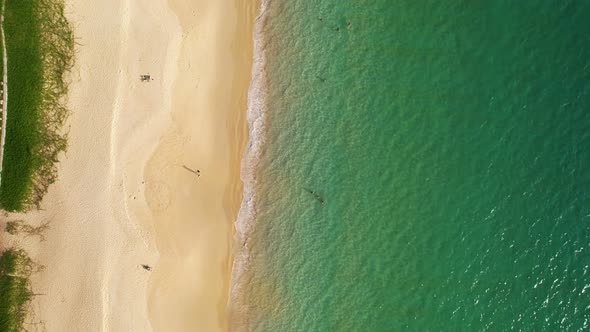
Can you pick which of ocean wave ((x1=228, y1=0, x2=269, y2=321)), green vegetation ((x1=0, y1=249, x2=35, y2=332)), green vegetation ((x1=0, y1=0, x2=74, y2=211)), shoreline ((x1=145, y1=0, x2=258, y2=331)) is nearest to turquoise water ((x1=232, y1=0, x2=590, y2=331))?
ocean wave ((x1=228, y1=0, x2=269, y2=321))

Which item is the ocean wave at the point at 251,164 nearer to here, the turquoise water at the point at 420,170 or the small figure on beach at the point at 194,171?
the turquoise water at the point at 420,170

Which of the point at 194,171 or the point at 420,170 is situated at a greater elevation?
the point at 420,170

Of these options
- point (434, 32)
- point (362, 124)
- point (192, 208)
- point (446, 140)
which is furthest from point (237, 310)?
point (434, 32)

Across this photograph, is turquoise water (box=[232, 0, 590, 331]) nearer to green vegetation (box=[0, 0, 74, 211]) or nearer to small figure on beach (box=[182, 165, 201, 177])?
small figure on beach (box=[182, 165, 201, 177])

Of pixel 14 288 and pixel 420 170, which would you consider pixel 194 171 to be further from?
pixel 420 170

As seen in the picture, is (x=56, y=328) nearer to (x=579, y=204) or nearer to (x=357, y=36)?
(x=357, y=36)

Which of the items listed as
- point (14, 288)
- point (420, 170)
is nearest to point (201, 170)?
point (14, 288)

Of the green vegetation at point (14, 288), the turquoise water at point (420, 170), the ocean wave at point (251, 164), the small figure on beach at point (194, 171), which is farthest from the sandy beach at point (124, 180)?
the turquoise water at point (420, 170)
